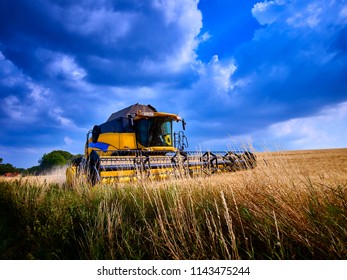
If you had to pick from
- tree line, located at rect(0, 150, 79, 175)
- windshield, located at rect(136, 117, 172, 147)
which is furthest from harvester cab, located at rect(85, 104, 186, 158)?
tree line, located at rect(0, 150, 79, 175)

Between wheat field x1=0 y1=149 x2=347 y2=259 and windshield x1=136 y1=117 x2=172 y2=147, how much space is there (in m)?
6.37

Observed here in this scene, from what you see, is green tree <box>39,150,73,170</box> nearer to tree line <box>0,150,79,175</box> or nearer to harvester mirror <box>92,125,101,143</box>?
tree line <box>0,150,79,175</box>

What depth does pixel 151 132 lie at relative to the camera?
11.3 metres

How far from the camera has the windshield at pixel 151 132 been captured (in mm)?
11234

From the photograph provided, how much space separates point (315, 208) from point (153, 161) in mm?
6277

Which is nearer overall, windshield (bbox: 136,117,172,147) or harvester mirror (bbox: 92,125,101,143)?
windshield (bbox: 136,117,172,147)

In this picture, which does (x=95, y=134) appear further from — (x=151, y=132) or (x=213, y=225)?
(x=213, y=225)

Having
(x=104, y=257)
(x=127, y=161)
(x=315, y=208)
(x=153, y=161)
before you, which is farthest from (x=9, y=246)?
(x=153, y=161)

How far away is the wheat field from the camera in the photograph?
85.1 inches

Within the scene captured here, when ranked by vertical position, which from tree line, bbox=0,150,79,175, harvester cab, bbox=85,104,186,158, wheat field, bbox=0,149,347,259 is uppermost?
tree line, bbox=0,150,79,175

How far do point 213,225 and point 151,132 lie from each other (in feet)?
28.8

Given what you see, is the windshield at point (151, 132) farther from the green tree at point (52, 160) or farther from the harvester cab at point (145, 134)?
the green tree at point (52, 160)

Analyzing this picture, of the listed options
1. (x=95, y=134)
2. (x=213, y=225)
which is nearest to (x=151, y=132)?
(x=95, y=134)
